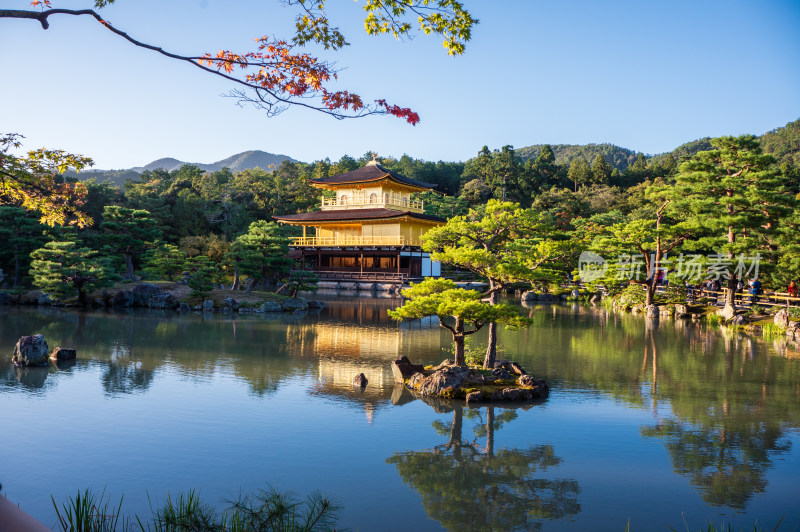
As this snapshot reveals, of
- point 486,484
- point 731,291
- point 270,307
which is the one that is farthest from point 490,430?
point 731,291

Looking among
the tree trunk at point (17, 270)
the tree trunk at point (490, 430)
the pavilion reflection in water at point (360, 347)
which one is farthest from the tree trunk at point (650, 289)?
the tree trunk at point (17, 270)

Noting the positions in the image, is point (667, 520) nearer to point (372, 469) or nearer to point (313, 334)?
point (372, 469)

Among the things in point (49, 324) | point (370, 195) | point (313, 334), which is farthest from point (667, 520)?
point (370, 195)

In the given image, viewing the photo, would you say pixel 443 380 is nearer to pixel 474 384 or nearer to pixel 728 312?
pixel 474 384

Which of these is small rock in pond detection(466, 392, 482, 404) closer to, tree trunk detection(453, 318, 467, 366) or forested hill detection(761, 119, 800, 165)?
tree trunk detection(453, 318, 467, 366)

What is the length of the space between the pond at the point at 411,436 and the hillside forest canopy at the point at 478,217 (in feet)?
9.44

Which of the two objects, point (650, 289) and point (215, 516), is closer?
point (215, 516)

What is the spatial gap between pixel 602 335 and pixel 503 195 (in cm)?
3665

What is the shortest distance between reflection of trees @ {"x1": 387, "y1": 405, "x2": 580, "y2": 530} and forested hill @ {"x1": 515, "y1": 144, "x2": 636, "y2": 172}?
95.2 meters

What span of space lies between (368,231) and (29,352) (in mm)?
26829

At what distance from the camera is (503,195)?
5250 centimetres

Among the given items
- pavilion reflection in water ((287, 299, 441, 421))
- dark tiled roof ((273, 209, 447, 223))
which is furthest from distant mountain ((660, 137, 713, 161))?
pavilion reflection in water ((287, 299, 441, 421))

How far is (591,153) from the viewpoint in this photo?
11112 cm

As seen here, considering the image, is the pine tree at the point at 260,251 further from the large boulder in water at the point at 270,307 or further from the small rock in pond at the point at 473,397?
the small rock in pond at the point at 473,397
